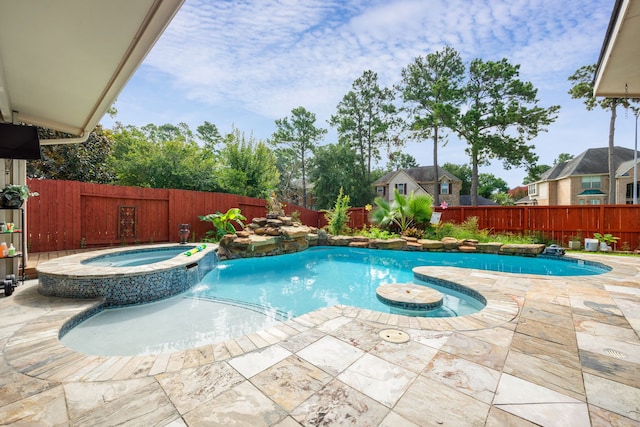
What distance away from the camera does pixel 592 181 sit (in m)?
18.5

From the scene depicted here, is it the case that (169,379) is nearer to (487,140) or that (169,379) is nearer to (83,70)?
(83,70)

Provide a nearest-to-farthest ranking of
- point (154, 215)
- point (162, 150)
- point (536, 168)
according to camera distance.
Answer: point (154, 215) → point (162, 150) → point (536, 168)

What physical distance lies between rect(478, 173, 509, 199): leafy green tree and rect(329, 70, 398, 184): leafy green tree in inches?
967

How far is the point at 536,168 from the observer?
16172mm

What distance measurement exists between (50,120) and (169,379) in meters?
5.78

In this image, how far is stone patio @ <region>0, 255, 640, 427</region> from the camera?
1.43 m

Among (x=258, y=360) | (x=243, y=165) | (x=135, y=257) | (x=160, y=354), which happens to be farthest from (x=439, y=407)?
(x=243, y=165)

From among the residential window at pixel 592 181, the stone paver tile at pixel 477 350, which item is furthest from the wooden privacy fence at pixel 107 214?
the residential window at pixel 592 181

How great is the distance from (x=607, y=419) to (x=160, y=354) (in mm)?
3000

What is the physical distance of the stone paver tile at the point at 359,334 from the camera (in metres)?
2.25

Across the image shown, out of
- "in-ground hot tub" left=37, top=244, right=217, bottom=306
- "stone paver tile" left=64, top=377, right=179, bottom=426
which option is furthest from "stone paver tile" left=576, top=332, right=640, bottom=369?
"in-ground hot tub" left=37, top=244, right=217, bottom=306

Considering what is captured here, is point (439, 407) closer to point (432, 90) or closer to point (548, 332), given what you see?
point (548, 332)

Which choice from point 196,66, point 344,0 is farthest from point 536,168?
point 196,66

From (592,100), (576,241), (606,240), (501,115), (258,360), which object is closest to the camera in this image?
(258,360)
